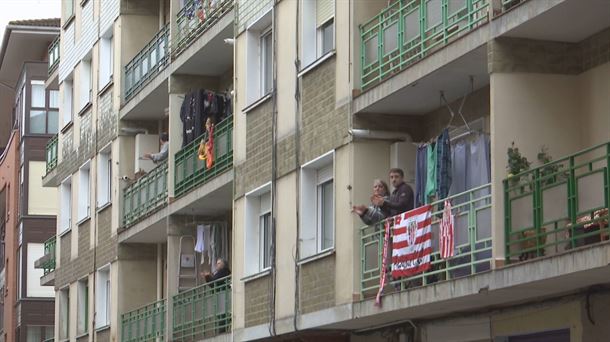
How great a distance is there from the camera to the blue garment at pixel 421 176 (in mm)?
21703

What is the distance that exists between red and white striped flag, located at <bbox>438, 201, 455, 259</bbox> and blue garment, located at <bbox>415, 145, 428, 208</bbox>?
1.53 metres

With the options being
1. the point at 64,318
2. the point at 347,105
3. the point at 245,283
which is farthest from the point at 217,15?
the point at 64,318

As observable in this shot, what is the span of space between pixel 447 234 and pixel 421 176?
6.72 feet

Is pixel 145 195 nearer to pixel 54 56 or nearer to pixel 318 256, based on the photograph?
pixel 318 256

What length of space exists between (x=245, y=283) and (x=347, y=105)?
18.1 ft

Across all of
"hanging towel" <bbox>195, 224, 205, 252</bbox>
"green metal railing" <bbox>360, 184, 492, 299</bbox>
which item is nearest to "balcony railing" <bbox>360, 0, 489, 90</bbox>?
"green metal railing" <bbox>360, 184, 492, 299</bbox>

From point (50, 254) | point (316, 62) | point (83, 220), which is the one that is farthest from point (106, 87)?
Result: point (316, 62)

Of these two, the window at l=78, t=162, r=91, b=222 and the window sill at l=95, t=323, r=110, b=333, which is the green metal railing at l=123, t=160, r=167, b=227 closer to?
the window sill at l=95, t=323, r=110, b=333

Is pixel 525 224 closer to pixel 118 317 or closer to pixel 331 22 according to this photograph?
pixel 331 22

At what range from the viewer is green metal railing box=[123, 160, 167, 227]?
3381 centimetres

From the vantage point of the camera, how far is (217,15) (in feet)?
101

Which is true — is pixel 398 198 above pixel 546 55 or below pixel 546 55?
below

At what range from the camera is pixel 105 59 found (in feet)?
133

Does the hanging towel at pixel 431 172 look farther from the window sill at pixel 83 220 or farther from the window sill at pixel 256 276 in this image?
the window sill at pixel 83 220
